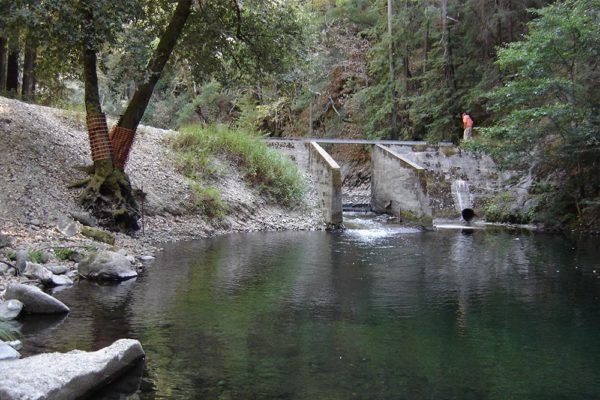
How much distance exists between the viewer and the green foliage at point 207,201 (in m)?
17.3

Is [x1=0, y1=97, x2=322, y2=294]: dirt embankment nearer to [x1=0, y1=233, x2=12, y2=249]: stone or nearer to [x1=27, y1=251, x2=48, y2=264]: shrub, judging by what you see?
[x1=0, y1=233, x2=12, y2=249]: stone

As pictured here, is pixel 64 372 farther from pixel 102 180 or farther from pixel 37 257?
pixel 102 180

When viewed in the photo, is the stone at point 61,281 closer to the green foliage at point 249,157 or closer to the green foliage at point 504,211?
the green foliage at point 249,157

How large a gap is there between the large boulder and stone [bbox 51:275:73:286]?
395 millimetres

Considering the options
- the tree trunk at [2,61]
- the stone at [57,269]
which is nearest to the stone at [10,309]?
the stone at [57,269]

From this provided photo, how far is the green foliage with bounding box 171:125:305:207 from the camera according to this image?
20.4 metres

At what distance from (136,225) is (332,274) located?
5359 millimetres

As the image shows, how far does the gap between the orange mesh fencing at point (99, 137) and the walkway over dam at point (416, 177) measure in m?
8.56

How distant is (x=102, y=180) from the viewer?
13.4m

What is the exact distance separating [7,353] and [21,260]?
13.7 feet

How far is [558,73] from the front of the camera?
61.6 ft

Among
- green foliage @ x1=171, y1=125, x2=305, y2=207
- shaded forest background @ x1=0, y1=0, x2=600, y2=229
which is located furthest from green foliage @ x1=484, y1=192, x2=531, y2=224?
A: green foliage @ x1=171, y1=125, x2=305, y2=207

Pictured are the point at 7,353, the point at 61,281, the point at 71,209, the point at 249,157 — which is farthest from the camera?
the point at 249,157

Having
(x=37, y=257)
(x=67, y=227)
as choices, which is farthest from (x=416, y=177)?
(x=37, y=257)
